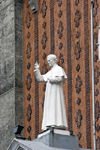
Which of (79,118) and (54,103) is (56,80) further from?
(79,118)

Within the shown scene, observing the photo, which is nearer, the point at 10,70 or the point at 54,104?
the point at 54,104

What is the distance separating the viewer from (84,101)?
1820 centimetres

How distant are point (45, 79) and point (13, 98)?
397 cm

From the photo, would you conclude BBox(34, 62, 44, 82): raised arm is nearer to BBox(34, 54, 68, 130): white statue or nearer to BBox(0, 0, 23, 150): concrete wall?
BBox(34, 54, 68, 130): white statue

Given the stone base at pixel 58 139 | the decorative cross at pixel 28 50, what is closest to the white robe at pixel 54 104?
the stone base at pixel 58 139

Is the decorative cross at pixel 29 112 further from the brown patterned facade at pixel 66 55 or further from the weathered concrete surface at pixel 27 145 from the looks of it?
the weathered concrete surface at pixel 27 145

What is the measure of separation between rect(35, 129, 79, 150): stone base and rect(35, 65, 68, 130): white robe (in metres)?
0.18

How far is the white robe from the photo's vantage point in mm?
15594

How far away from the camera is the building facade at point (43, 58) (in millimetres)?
18281

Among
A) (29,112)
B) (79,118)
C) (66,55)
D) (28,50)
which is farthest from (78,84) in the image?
(28,50)

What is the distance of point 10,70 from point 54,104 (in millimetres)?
4982

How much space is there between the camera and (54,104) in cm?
1573

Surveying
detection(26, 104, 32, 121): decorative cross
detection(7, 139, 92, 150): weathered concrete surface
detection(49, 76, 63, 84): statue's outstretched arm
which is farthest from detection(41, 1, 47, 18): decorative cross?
detection(7, 139, 92, 150): weathered concrete surface

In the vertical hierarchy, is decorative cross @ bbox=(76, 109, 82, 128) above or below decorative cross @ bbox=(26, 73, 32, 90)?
below
